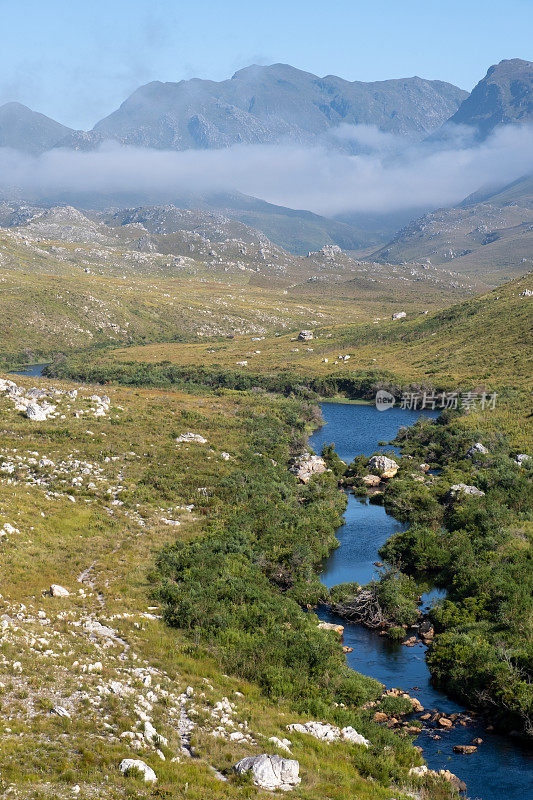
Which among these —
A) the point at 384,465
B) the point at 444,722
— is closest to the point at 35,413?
the point at 384,465

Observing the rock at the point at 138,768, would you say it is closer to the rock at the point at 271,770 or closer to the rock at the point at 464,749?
the rock at the point at 271,770

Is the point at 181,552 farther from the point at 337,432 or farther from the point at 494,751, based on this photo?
the point at 337,432

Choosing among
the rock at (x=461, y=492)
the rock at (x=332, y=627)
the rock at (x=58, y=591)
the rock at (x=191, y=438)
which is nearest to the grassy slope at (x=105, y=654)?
the rock at (x=58, y=591)

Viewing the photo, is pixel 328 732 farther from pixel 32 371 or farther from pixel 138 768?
pixel 32 371

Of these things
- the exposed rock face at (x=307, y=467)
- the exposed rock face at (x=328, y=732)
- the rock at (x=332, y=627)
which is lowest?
the rock at (x=332, y=627)

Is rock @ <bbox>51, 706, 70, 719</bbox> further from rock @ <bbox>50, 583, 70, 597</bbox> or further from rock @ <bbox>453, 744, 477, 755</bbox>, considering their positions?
rock @ <bbox>453, 744, 477, 755</bbox>
